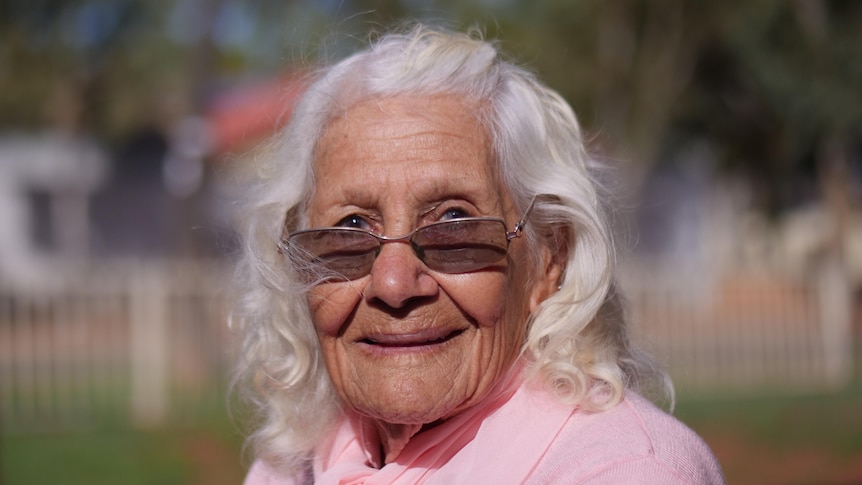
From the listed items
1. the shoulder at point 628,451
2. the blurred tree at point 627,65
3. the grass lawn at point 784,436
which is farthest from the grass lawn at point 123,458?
the blurred tree at point 627,65

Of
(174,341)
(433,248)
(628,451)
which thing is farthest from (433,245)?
(174,341)

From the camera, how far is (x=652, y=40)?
69.7 feet

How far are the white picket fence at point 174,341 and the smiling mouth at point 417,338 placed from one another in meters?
6.67

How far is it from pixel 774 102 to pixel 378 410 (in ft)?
47.7

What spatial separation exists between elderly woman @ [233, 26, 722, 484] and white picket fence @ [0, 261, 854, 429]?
655 cm

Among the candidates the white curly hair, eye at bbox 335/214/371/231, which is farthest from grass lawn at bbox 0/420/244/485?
eye at bbox 335/214/371/231

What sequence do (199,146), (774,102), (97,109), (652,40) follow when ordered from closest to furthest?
(199,146)
(774,102)
(652,40)
(97,109)

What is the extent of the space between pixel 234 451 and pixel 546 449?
5.89 meters

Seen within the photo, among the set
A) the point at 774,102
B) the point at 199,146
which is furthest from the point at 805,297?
the point at 199,146

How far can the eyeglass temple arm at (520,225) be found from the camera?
6.79 feet

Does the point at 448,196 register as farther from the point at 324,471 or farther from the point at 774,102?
the point at 774,102

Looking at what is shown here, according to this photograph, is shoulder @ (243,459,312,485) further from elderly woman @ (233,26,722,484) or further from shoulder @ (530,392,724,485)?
shoulder @ (530,392,724,485)

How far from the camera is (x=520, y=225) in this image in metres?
2.08

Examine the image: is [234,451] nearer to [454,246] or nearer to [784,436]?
[784,436]
